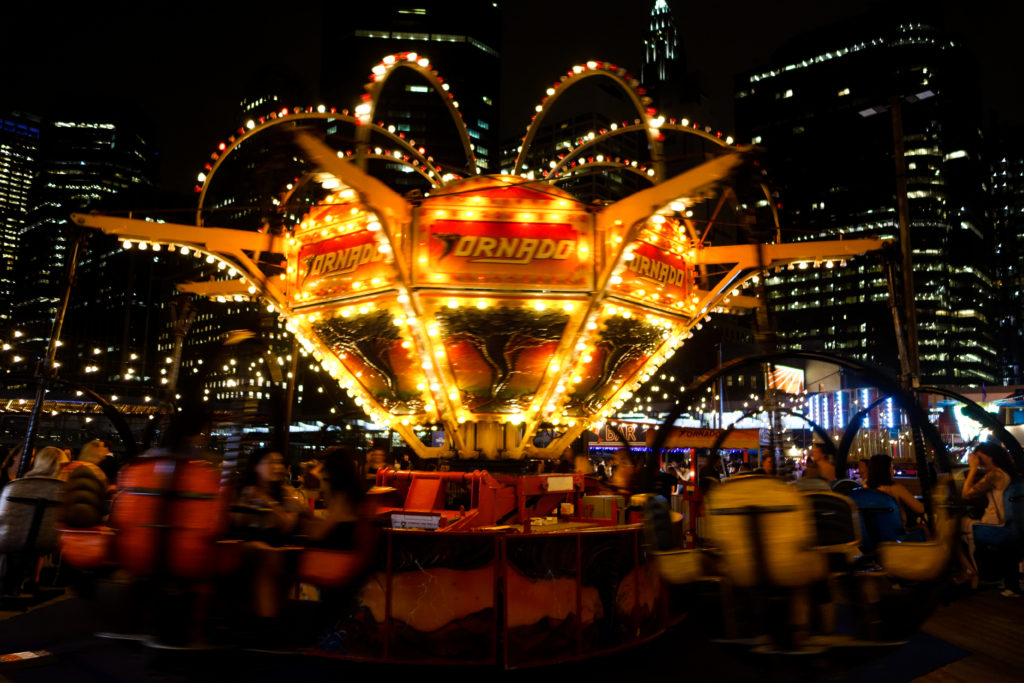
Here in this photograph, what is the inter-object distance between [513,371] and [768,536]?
6.77 m

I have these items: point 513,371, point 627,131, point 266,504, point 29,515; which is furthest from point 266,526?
point 627,131

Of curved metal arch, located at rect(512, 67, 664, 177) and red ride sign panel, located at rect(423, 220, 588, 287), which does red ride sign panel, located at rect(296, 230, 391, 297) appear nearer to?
red ride sign panel, located at rect(423, 220, 588, 287)

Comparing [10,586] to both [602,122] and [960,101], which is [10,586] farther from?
[960,101]

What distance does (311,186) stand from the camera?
1414cm

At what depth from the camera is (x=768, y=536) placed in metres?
3.29

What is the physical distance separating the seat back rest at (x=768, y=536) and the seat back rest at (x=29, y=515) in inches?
263

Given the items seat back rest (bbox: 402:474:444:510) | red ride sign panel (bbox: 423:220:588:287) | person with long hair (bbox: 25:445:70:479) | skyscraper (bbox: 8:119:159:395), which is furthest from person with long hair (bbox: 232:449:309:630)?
skyscraper (bbox: 8:119:159:395)

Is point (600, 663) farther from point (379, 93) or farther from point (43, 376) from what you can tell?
point (43, 376)

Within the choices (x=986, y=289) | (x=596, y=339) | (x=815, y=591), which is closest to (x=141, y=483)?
(x=815, y=591)

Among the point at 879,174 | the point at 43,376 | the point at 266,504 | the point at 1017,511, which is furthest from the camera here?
the point at 879,174

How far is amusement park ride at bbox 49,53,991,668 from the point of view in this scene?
365 cm

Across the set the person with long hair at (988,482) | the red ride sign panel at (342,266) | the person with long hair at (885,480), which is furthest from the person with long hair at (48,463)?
the person with long hair at (988,482)

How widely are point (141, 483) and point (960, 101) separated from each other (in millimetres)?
138221

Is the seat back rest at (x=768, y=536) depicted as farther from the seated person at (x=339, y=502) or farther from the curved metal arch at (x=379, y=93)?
the curved metal arch at (x=379, y=93)
